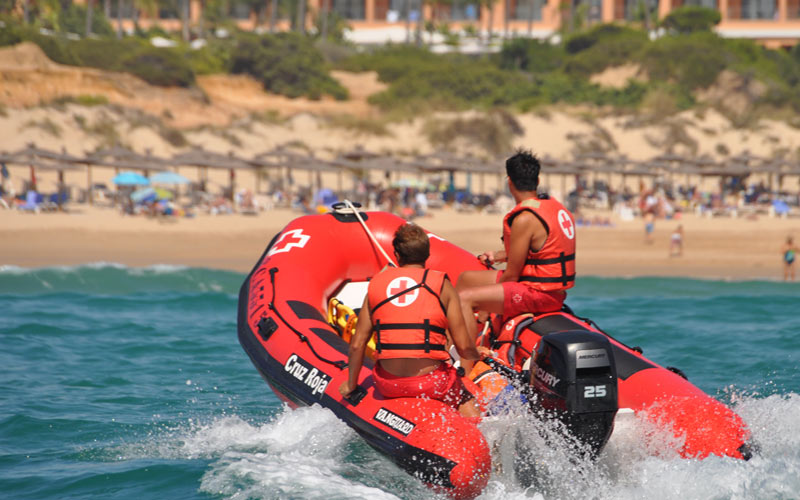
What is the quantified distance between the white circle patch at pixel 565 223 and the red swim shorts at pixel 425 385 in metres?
1.02

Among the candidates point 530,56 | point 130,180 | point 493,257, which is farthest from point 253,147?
point 493,257

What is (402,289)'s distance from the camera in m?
4.13

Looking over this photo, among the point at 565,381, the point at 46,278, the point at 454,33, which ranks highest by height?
the point at 454,33

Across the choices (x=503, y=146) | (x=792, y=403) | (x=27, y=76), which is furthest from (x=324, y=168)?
(x=792, y=403)

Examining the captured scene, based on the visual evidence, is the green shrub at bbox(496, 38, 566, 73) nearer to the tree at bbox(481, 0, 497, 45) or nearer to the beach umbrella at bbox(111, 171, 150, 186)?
the tree at bbox(481, 0, 497, 45)

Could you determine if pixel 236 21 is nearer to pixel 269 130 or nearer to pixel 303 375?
pixel 269 130

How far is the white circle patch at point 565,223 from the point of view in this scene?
493 centimetres

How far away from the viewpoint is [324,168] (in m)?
24.1

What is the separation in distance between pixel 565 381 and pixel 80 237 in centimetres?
1537

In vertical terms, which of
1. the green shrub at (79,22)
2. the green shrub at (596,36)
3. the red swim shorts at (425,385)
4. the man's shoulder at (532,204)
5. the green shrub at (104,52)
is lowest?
the red swim shorts at (425,385)

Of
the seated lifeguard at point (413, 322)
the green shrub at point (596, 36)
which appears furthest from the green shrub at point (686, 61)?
the seated lifeguard at point (413, 322)

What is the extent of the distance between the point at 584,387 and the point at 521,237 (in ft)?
3.36

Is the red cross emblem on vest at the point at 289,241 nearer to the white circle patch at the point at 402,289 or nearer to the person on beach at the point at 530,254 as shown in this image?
the person on beach at the point at 530,254

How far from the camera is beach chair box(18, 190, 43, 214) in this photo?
20.3 metres
